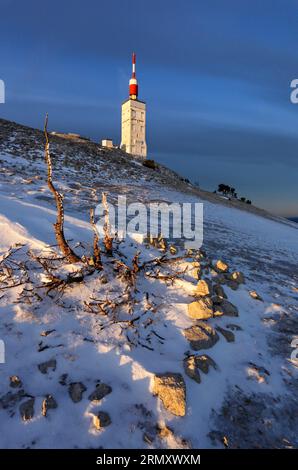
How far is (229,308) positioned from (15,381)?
2745 mm

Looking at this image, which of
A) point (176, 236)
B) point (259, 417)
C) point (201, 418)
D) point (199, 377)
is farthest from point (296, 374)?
point (176, 236)

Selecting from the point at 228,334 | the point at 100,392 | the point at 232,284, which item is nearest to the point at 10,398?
the point at 100,392

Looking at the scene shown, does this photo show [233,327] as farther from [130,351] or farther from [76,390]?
[76,390]

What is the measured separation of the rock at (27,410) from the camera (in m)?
2.24

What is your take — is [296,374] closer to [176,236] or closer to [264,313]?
[264,313]

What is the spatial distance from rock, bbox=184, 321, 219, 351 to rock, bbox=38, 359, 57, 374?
1.46 m

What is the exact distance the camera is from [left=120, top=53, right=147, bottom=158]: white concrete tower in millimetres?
65750

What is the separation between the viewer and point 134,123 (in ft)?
218

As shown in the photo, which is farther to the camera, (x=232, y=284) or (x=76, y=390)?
(x=232, y=284)

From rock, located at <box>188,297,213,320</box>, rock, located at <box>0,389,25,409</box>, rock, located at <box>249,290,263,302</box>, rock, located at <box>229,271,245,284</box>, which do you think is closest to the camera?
rock, located at <box>0,389,25,409</box>

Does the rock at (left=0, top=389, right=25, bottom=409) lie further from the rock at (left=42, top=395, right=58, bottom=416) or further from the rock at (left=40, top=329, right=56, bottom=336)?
the rock at (left=40, top=329, right=56, bottom=336)

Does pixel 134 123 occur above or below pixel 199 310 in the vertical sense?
above

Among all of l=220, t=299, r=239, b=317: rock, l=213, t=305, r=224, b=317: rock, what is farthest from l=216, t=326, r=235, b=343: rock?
l=220, t=299, r=239, b=317: rock

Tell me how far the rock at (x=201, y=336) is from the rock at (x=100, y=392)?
1.12 metres
